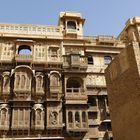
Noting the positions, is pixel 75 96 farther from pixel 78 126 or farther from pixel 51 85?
pixel 78 126

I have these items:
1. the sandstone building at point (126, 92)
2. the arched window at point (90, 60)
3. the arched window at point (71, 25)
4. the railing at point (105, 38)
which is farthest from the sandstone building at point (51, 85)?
the sandstone building at point (126, 92)

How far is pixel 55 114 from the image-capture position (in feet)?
71.1

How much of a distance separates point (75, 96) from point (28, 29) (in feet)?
27.1

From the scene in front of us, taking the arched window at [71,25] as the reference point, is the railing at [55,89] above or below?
below

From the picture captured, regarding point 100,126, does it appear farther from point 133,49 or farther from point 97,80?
point 133,49

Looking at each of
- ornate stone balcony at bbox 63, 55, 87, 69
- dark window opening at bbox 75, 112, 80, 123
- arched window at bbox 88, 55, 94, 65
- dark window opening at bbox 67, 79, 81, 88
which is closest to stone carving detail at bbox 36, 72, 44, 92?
ornate stone balcony at bbox 63, 55, 87, 69

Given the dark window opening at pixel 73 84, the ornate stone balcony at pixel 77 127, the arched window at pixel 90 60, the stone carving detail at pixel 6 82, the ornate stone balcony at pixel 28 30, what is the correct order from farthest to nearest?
1. the arched window at pixel 90 60
2. the ornate stone balcony at pixel 28 30
3. the dark window opening at pixel 73 84
4. the stone carving detail at pixel 6 82
5. the ornate stone balcony at pixel 77 127

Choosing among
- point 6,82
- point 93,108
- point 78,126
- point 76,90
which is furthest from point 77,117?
point 6,82

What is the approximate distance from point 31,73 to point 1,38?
4653 millimetres

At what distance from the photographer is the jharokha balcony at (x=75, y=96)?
22531 mm

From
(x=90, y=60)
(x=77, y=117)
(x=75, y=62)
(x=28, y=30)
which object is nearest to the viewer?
(x=77, y=117)

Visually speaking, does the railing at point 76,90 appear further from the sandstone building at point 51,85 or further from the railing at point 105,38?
the railing at point 105,38

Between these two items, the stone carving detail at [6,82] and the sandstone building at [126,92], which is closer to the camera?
the sandstone building at [126,92]

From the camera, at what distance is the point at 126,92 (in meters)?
13.9
